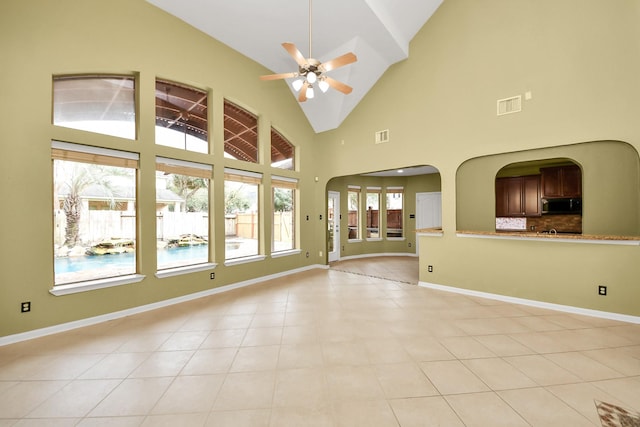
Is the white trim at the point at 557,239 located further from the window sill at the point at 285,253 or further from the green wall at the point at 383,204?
the green wall at the point at 383,204

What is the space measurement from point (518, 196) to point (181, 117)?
7.22 meters

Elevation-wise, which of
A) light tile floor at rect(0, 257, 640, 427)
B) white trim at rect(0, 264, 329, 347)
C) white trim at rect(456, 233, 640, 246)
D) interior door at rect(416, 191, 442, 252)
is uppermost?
interior door at rect(416, 191, 442, 252)

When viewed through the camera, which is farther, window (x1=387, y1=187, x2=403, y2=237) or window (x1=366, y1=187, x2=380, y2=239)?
window (x1=387, y1=187, x2=403, y2=237)

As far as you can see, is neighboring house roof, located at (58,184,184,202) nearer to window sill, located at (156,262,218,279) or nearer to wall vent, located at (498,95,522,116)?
window sill, located at (156,262,218,279)

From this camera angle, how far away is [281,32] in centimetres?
446

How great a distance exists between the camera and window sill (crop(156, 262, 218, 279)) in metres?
3.82

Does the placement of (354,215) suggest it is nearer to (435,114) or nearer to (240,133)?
(435,114)

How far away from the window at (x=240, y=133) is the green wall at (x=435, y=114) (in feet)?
0.69

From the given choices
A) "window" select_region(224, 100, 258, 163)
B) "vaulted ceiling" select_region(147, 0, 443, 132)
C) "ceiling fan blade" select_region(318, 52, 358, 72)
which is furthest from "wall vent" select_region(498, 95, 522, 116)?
"window" select_region(224, 100, 258, 163)

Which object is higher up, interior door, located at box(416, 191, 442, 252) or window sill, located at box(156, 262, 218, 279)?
interior door, located at box(416, 191, 442, 252)

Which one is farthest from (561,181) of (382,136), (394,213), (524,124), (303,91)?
(303,91)

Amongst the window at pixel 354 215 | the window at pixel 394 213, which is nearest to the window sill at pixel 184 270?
the window at pixel 354 215

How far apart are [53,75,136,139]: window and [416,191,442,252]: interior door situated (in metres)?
7.33

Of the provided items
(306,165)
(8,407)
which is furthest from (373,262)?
(8,407)
